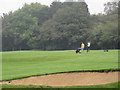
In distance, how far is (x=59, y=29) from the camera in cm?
6644

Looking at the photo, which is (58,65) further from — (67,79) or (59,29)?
(59,29)

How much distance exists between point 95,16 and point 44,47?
1518 cm

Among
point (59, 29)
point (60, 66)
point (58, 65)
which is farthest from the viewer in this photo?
point (59, 29)

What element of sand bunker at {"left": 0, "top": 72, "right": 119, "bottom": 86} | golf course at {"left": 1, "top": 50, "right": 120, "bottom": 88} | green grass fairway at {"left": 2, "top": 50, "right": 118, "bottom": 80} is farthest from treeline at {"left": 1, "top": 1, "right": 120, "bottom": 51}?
sand bunker at {"left": 0, "top": 72, "right": 119, "bottom": 86}

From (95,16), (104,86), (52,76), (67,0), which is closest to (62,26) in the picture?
(95,16)

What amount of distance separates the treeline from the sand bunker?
145 ft

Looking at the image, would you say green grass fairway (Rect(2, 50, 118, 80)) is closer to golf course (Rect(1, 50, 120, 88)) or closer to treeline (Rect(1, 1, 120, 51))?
golf course (Rect(1, 50, 120, 88))

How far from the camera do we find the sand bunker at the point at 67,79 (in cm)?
1106

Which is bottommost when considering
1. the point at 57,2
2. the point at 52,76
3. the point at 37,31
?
the point at 52,76

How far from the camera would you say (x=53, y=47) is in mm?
66312

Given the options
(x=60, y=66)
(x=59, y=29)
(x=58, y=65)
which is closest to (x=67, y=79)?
(x=60, y=66)

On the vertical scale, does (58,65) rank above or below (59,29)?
below

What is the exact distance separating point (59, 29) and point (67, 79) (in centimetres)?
5468

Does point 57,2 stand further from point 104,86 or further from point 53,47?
point 104,86
